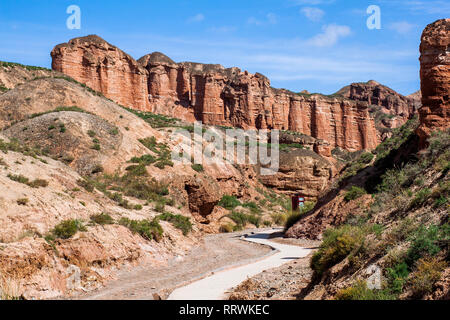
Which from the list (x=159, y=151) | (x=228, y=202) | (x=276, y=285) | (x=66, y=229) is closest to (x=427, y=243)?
(x=276, y=285)

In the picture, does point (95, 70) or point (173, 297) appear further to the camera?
point (95, 70)

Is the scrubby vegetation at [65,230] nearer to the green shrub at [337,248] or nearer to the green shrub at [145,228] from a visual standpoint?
the green shrub at [145,228]

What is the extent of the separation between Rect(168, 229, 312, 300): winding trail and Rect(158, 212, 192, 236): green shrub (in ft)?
17.1

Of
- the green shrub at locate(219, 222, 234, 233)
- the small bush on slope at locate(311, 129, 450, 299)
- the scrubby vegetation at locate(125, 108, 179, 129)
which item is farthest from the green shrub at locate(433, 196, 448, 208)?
the scrubby vegetation at locate(125, 108, 179, 129)

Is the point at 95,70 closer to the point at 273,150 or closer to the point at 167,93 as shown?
the point at 167,93

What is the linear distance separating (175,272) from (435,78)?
14.0 meters

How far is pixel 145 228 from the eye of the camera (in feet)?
59.5

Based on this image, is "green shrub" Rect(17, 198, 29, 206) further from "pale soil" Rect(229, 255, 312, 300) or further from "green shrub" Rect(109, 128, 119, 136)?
"green shrub" Rect(109, 128, 119, 136)

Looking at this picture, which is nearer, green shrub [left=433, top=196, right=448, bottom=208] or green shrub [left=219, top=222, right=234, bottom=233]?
green shrub [left=433, top=196, right=448, bottom=208]

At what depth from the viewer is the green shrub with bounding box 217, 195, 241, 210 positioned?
133ft

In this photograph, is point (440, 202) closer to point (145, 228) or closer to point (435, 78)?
point (435, 78)

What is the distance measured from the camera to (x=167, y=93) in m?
81.1
